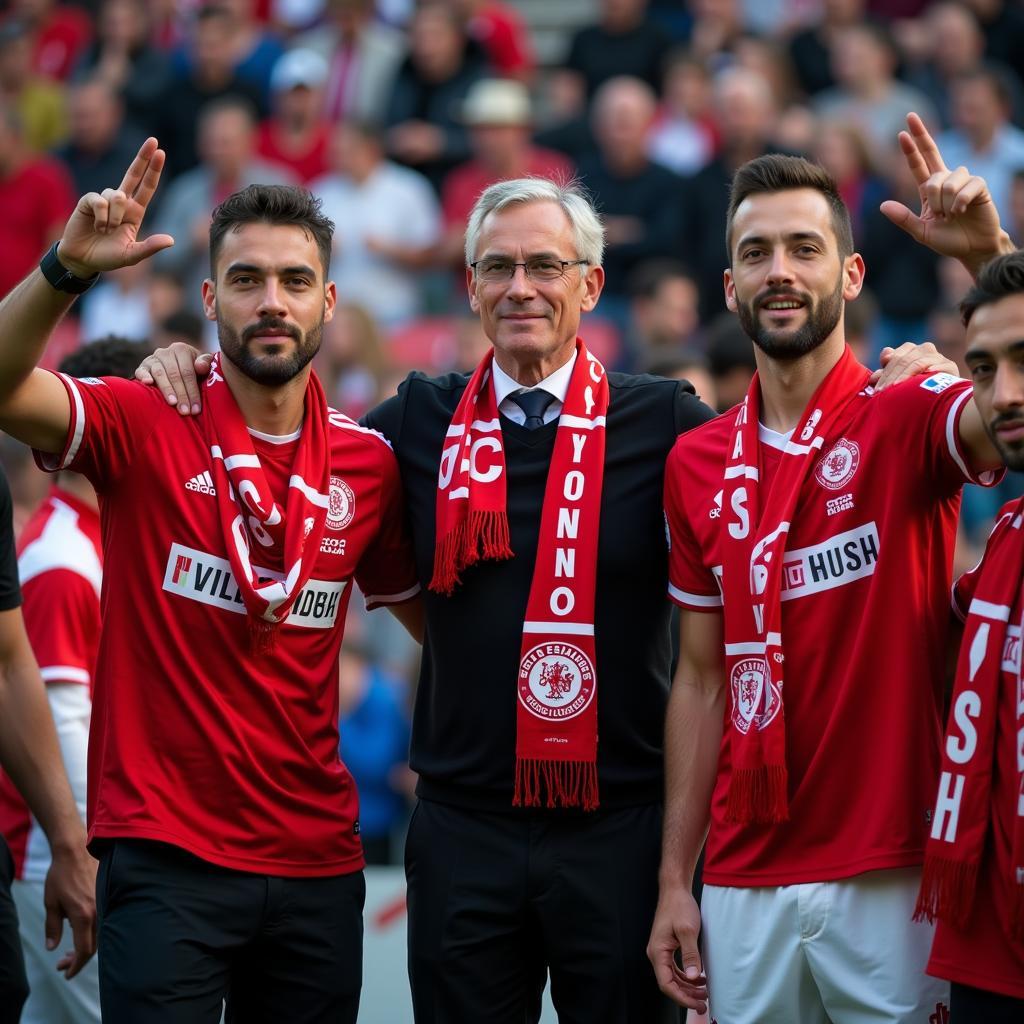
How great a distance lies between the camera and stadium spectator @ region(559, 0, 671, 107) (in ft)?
41.2

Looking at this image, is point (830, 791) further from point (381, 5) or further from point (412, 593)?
point (381, 5)

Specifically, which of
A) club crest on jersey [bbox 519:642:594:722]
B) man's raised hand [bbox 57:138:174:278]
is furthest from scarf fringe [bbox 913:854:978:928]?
man's raised hand [bbox 57:138:174:278]

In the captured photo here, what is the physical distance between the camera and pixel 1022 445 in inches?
146

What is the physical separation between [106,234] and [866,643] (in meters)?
2.11

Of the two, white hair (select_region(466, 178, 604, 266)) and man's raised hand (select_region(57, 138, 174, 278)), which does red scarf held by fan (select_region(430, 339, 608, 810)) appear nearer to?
white hair (select_region(466, 178, 604, 266))

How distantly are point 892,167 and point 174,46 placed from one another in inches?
271

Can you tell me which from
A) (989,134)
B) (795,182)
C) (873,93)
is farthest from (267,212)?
(873,93)

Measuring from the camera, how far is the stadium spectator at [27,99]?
14180 millimetres

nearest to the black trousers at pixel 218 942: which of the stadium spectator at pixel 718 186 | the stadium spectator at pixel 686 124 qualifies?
the stadium spectator at pixel 718 186

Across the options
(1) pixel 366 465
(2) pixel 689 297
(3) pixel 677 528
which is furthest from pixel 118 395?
(2) pixel 689 297

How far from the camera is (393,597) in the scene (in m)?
4.99

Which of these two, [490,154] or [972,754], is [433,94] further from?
[972,754]

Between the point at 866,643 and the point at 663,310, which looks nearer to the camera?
the point at 866,643

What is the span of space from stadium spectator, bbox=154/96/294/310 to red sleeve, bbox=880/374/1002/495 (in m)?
7.95
